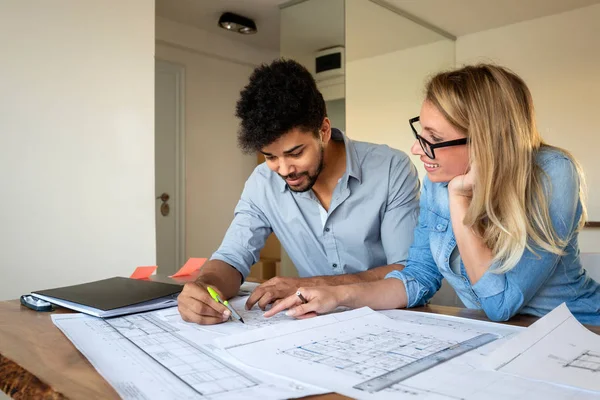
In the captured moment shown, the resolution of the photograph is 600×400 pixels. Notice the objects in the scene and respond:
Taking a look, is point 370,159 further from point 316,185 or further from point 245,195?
point 245,195

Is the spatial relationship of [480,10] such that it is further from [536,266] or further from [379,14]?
[536,266]

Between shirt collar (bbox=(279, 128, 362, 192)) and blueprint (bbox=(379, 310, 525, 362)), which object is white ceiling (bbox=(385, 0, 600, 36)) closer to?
shirt collar (bbox=(279, 128, 362, 192))

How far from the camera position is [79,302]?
1.15m

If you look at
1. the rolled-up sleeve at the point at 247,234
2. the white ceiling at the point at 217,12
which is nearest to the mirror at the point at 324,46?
the white ceiling at the point at 217,12

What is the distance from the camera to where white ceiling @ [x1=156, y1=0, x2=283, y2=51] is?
161 inches

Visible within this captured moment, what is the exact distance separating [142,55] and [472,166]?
7.92 feet

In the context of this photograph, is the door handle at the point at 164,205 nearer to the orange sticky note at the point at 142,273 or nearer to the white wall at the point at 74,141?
the white wall at the point at 74,141

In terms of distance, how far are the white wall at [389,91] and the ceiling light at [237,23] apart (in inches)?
46.1

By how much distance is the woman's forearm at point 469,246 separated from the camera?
111 centimetres

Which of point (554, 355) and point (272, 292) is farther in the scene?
point (272, 292)

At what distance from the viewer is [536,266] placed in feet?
3.53

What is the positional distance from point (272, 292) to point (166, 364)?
51cm

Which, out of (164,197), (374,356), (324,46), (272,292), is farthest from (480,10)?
(374,356)

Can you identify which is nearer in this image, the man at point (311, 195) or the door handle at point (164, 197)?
the man at point (311, 195)
